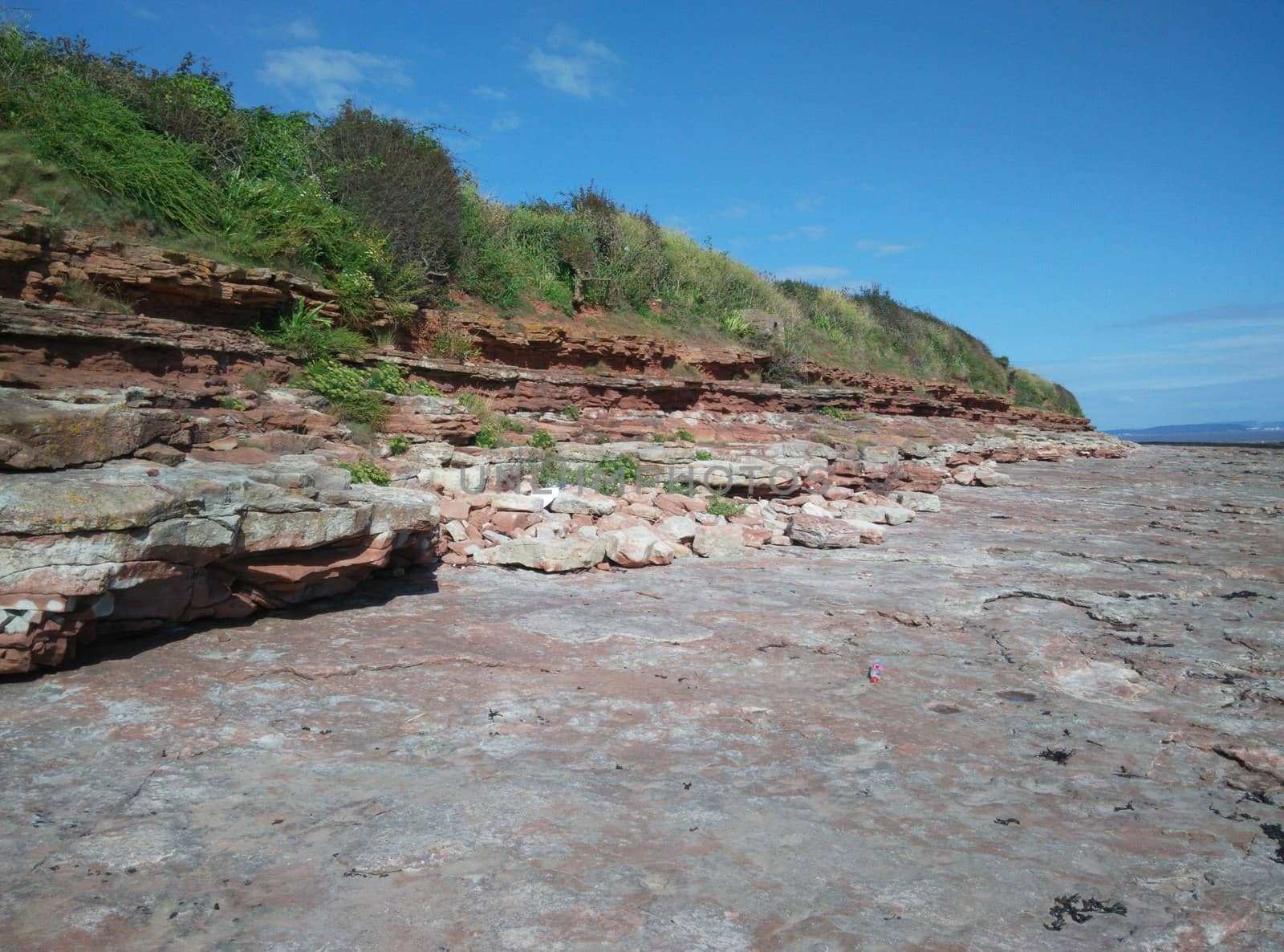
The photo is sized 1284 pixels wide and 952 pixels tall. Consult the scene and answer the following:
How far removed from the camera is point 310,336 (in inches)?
357

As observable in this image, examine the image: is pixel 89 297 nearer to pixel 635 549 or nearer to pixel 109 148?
pixel 109 148

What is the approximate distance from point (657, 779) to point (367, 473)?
4.60 meters

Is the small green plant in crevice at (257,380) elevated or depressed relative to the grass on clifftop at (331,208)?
depressed

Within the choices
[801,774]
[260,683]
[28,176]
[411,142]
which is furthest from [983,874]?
[411,142]

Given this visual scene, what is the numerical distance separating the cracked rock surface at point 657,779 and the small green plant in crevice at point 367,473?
1606mm

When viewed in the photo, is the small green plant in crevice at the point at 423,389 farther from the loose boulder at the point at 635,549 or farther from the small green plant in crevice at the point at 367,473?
the loose boulder at the point at 635,549

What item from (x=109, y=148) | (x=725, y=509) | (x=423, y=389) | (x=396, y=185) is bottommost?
(x=725, y=509)

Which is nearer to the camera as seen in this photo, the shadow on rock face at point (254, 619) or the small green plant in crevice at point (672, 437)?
the shadow on rock face at point (254, 619)

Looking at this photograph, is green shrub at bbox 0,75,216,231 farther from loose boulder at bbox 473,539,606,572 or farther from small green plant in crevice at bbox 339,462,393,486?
loose boulder at bbox 473,539,606,572

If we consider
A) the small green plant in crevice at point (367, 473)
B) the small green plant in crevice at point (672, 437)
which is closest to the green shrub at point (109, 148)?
the small green plant in crevice at point (367, 473)

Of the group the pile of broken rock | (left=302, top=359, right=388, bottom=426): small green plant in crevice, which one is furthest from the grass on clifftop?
the pile of broken rock

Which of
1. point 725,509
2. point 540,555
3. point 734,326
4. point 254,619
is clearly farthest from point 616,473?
point 734,326

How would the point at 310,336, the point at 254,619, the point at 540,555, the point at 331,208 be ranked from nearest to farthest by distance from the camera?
the point at 254,619
the point at 540,555
the point at 310,336
the point at 331,208

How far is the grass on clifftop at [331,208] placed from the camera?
860cm
